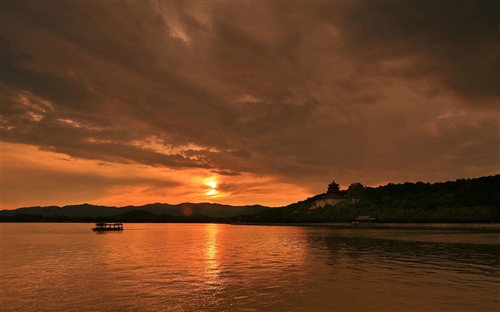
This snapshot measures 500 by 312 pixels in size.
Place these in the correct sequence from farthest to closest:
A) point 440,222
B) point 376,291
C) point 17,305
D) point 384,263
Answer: point 440,222, point 384,263, point 376,291, point 17,305

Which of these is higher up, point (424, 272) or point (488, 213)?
point (488, 213)

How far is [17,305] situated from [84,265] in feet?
62.6

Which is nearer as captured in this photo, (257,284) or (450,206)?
(257,284)

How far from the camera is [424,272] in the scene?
3419 centimetres

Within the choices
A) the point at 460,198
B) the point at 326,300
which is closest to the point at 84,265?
the point at 326,300

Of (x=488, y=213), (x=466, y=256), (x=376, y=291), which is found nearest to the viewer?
(x=376, y=291)

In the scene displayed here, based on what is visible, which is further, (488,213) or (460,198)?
(460,198)

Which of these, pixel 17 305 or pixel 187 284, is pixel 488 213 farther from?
pixel 17 305

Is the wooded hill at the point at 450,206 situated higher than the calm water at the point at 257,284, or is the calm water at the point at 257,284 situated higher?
the wooded hill at the point at 450,206

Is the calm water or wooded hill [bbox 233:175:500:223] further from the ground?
wooded hill [bbox 233:175:500:223]

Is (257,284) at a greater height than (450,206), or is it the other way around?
(450,206)

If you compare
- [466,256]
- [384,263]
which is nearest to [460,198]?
[466,256]

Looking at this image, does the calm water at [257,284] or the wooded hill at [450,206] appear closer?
the calm water at [257,284]

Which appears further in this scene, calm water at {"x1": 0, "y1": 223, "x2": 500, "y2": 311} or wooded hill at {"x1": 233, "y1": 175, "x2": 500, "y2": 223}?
wooded hill at {"x1": 233, "y1": 175, "x2": 500, "y2": 223}
